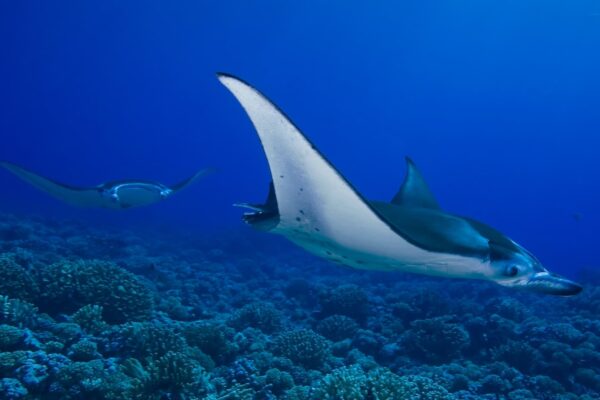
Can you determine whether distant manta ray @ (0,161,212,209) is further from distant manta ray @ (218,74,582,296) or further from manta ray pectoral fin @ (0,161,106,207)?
distant manta ray @ (218,74,582,296)

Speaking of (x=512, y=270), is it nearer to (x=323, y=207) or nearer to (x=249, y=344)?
(x=323, y=207)

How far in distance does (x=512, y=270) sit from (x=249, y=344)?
4.96 metres

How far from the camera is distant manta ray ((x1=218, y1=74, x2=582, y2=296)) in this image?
251cm

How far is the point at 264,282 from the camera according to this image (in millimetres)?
13711

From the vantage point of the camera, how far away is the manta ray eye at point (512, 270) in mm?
2883

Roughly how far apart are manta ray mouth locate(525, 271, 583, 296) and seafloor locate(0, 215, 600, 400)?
2363 mm

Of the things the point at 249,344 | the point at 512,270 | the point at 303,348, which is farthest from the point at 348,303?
the point at 512,270

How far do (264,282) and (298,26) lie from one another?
80.1 metres

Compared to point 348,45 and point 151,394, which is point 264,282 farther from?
point 348,45

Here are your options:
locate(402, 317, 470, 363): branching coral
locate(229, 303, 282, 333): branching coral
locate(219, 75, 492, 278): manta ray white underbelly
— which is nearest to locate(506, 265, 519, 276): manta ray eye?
locate(219, 75, 492, 278): manta ray white underbelly

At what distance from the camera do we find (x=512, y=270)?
2891 mm

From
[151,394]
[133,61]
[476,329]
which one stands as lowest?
[151,394]

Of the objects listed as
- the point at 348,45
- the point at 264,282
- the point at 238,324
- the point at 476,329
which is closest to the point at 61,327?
the point at 238,324

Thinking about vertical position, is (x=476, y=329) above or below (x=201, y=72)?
below
